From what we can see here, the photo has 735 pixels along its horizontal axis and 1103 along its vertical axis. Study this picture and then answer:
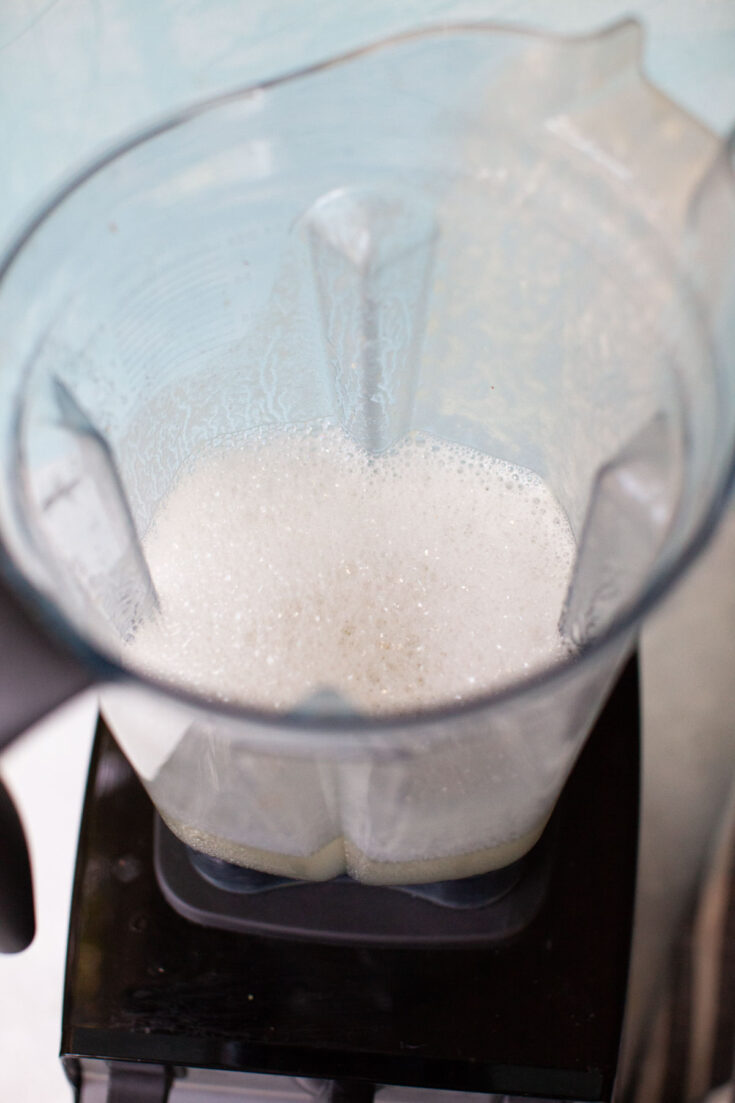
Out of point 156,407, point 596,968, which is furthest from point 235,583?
point 596,968

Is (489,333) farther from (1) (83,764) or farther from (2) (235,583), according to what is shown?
(1) (83,764)

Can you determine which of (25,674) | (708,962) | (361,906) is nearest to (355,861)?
(361,906)

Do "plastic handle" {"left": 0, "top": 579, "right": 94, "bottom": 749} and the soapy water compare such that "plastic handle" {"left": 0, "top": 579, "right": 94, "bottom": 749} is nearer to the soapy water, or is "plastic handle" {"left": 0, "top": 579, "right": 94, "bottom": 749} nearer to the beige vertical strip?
the soapy water

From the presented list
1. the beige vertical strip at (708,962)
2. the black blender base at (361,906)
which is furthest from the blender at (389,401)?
the beige vertical strip at (708,962)

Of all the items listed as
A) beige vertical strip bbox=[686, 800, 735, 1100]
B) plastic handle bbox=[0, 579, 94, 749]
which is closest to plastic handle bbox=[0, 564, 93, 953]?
plastic handle bbox=[0, 579, 94, 749]

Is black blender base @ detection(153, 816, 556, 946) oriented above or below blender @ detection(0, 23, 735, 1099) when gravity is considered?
below

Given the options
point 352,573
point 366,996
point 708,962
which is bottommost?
point 708,962

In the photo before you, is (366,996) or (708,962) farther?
(708,962)

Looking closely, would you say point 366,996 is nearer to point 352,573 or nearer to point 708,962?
point 352,573
